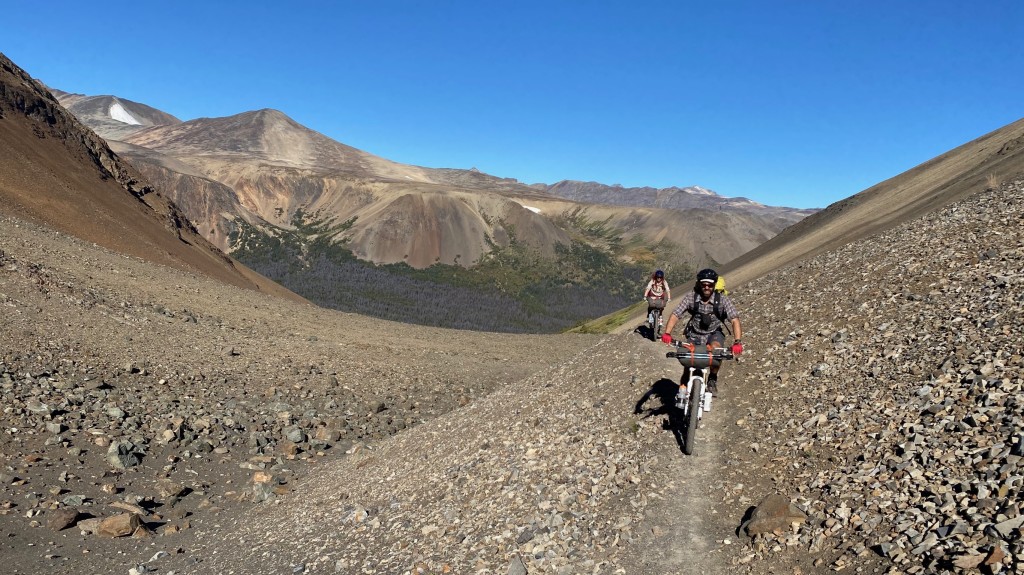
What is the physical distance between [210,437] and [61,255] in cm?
1748

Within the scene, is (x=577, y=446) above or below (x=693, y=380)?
below

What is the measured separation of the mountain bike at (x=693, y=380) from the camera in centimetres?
1138

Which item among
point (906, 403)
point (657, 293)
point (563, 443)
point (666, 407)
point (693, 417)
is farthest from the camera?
point (657, 293)

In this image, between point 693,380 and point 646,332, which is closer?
point 693,380

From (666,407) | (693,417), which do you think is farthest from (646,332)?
(693,417)

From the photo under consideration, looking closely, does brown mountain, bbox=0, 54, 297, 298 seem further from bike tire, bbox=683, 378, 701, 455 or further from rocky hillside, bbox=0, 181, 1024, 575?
bike tire, bbox=683, 378, 701, 455

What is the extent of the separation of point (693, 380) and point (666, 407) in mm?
2054

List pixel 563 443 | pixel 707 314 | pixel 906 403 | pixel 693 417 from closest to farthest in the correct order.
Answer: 1. pixel 906 403
2. pixel 693 417
3. pixel 707 314
4. pixel 563 443

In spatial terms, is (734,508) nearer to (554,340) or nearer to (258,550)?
(258,550)

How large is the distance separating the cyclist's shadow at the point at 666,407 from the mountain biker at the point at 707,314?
0.98 meters

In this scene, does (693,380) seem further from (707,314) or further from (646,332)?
(646,332)

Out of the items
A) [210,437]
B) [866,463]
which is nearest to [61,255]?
[210,437]

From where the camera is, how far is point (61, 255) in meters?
30.2

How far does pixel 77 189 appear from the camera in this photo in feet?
154
